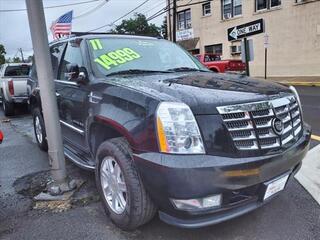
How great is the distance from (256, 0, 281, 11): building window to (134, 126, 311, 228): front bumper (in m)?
22.3

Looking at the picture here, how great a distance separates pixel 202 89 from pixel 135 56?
1474 mm

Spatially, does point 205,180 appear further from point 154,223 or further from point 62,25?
point 62,25

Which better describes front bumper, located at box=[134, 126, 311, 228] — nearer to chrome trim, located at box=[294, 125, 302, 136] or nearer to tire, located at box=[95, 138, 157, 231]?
tire, located at box=[95, 138, 157, 231]

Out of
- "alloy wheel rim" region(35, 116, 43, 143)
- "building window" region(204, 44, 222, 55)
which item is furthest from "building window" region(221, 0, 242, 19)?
"alloy wheel rim" region(35, 116, 43, 143)

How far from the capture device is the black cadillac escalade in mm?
2648

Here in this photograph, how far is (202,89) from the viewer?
3057 millimetres

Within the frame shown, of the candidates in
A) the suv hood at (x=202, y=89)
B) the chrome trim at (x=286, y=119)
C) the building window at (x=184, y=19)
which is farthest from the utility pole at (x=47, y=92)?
the building window at (x=184, y=19)

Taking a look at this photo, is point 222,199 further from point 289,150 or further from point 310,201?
point 310,201

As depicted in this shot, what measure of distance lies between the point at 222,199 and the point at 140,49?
2.38 metres

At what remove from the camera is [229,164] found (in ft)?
8.69

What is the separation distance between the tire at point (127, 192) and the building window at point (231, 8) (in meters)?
24.3

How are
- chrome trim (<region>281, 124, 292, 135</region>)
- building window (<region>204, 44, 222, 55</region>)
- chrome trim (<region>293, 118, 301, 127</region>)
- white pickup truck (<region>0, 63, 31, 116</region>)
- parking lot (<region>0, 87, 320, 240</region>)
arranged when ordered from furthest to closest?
1. building window (<region>204, 44, 222, 55</region>)
2. white pickup truck (<region>0, 63, 31, 116</region>)
3. chrome trim (<region>293, 118, 301, 127</region>)
4. parking lot (<region>0, 87, 320, 240</region>)
5. chrome trim (<region>281, 124, 292, 135</region>)

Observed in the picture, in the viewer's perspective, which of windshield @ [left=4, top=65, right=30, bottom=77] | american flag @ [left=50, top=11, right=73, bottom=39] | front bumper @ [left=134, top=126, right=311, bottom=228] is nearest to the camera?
front bumper @ [left=134, top=126, right=311, bottom=228]

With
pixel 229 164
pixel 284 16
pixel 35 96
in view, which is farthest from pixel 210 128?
pixel 284 16
